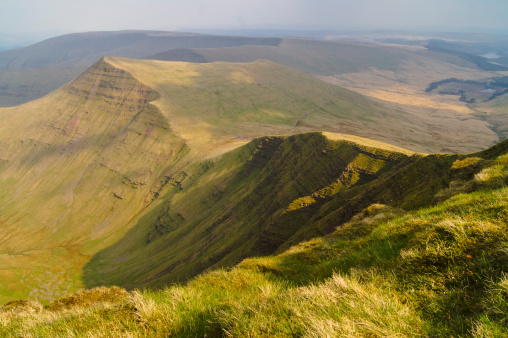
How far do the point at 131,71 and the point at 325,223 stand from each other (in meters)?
205

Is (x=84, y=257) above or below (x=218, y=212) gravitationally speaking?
below

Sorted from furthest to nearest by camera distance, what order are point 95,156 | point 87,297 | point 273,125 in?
point 273,125
point 95,156
point 87,297

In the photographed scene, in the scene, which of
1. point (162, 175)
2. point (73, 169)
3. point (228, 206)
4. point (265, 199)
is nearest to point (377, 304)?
point (265, 199)

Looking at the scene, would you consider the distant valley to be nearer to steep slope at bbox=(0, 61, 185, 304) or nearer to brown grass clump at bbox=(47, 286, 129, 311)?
brown grass clump at bbox=(47, 286, 129, 311)

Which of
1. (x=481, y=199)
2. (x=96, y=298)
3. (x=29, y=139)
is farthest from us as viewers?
(x=29, y=139)

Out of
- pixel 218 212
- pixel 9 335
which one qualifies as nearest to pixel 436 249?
pixel 9 335

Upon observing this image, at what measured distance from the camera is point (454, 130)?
18512 cm

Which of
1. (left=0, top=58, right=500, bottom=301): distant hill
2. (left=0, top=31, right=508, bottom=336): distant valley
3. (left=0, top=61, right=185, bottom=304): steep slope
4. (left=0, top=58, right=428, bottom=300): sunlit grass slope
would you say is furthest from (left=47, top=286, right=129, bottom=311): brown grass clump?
(left=0, top=61, right=185, bottom=304): steep slope

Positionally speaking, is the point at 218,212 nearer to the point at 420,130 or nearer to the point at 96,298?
the point at 96,298

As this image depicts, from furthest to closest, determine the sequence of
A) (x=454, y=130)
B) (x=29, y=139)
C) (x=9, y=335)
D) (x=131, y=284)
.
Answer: (x=454, y=130) < (x=29, y=139) < (x=131, y=284) < (x=9, y=335)

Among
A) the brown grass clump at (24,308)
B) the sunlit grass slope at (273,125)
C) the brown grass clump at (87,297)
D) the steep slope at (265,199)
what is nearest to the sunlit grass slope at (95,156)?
the sunlit grass slope at (273,125)

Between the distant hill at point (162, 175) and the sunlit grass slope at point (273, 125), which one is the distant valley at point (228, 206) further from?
the sunlit grass slope at point (273, 125)

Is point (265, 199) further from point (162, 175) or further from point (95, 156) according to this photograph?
point (95, 156)

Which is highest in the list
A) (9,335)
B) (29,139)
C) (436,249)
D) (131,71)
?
(131,71)
